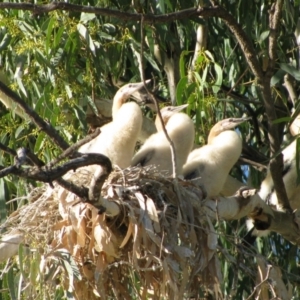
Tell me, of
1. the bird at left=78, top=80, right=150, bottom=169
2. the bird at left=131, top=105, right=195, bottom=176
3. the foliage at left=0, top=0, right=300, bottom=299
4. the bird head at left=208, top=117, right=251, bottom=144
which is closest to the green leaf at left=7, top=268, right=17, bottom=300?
the foliage at left=0, top=0, right=300, bottom=299

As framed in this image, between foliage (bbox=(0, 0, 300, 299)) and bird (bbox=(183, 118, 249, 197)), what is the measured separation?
13cm

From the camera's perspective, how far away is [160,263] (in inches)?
120

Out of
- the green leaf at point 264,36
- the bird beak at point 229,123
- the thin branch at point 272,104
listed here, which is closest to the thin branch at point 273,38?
the thin branch at point 272,104

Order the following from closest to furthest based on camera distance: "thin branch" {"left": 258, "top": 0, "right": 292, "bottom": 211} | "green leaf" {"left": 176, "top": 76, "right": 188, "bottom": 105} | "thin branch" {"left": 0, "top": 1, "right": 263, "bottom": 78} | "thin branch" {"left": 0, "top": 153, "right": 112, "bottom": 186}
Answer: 1. "thin branch" {"left": 0, "top": 153, "right": 112, "bottom": 186}
2. "thin branch" {"left": 0, "top": 1, "right": 263, "bottom": 78}
3. "thin branch" {"left": 258, "top": 0, "right": 292, "bottom": 211}
4. "green leaf" {"left": 176, "top": 76, "right": 188, "bottom": 105}

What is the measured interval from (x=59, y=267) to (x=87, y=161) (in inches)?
36.0

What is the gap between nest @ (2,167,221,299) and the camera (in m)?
3.08

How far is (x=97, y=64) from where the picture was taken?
13.6 feet

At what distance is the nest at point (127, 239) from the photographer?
3.08m

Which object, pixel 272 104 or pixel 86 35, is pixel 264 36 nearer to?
pixel 272 104

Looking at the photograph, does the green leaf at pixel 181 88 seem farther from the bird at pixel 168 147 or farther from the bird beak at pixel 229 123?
the bird beak at pixel 229 123

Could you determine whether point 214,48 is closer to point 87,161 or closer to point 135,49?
point 135,49

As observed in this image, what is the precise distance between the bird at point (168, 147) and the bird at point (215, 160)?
6 cm

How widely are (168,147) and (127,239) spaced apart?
911mm

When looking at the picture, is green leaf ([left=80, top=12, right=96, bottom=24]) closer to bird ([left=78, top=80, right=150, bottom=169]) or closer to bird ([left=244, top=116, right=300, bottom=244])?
bird ([left=78, top=80, right=150, bottom=169])
